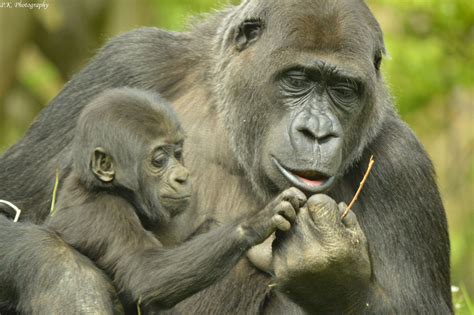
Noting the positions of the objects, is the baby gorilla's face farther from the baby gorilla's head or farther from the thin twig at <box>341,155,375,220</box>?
the thin twig at <box>341,155,375,220</box>

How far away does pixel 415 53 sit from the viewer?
50.4 ft

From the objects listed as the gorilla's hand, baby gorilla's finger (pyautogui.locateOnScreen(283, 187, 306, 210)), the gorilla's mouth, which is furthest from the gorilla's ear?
baby gorilla's finger (pyautogui.locateOnScreen(283, 187, 306, 210))

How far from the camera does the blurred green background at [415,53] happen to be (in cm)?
1562

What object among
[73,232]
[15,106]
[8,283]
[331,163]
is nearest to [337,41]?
[331,163]

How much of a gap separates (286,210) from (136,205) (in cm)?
107

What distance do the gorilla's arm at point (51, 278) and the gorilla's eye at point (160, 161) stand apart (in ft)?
2.18

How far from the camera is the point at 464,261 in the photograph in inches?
753

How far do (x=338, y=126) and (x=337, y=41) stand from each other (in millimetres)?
562

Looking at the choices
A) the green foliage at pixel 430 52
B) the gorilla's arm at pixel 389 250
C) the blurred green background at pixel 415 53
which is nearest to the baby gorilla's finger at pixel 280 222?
the gorilla's arm at pixel 389 250

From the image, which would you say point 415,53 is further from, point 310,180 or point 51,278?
point 51,278

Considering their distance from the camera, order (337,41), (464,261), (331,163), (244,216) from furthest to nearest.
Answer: (464,261)
(337,41)
(331,163)
(244,216)

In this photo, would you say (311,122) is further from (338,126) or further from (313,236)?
(313,236)

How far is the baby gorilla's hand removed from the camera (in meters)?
5.56

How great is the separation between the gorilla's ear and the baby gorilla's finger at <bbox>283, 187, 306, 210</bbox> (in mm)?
1641
